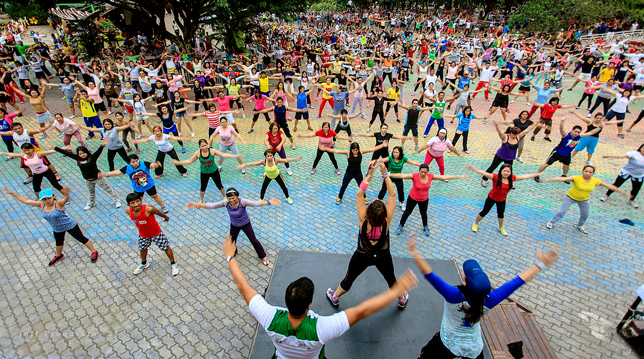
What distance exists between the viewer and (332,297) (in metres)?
4.49

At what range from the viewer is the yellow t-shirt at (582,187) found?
5.77 m

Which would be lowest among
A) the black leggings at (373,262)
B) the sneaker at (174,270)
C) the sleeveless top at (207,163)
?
the sneaker at (174,270)

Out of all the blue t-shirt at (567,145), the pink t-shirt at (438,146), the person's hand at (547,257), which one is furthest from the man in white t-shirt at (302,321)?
the blue t-shirt at (567,145)

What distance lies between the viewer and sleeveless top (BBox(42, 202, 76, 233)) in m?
4.91

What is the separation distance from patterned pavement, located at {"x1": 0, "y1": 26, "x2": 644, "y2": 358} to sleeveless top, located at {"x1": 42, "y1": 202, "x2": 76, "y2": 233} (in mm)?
759

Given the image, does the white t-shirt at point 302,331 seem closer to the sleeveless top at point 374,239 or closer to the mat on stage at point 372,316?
the sleeveless top at point 374,239

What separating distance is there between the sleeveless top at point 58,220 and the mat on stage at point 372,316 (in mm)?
3418

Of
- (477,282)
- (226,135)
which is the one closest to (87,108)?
(226,135)

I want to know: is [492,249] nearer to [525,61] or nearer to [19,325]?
[19,325]

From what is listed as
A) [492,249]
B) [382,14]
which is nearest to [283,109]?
[492,249]

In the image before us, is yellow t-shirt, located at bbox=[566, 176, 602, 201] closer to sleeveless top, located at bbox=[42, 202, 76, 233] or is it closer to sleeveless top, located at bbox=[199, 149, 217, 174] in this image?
sleeveless top, located at bbox=[199, 149, 217, 174]

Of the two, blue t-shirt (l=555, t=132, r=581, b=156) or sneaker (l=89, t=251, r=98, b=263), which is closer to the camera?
sneaker (l=89, t=251, r=98, b=263)

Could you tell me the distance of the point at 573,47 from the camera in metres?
20.1

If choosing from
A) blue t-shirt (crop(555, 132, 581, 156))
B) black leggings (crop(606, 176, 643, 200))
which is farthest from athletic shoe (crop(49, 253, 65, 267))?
→ black leggings (crop(606, 176, 643, 200))
